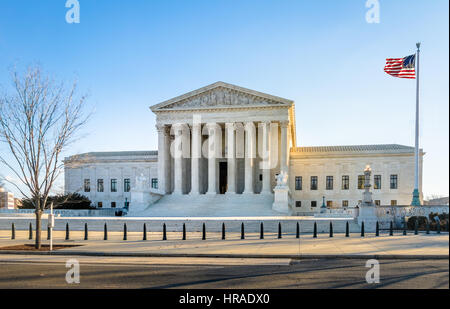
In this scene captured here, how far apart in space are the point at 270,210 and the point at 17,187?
2975cm

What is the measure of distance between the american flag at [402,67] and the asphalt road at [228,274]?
2087 centimetres

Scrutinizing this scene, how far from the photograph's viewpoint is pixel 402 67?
1214 inches

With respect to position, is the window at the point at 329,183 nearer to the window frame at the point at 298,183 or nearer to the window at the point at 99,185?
the window frame at the point at 298,183

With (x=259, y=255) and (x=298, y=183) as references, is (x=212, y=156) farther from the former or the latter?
(x=259, y=255)

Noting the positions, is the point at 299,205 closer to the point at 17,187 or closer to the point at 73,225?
the point at 73,225

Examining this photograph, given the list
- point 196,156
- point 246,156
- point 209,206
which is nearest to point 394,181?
point 246,156

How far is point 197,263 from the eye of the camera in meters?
13.8

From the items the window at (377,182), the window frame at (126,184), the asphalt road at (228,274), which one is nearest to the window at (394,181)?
the window at (377,182)

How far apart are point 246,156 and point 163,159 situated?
11524mm

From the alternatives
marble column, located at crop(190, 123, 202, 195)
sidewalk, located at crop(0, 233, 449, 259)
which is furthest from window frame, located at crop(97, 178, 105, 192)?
sidewalk, located at crop(0, 233, 449, 259)

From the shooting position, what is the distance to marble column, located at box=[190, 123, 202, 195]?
53.2 m

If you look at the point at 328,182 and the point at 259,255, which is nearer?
the point at 259,255

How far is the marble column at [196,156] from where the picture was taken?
175ft

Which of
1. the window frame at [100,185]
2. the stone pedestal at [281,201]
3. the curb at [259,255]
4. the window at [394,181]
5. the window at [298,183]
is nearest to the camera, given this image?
the curb at [259,255]
